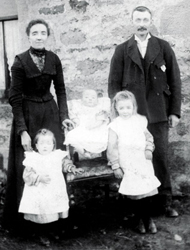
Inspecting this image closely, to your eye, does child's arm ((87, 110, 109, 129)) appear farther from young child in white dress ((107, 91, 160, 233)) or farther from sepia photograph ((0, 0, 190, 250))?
young child in white dress ((107, 91, 160, 233))

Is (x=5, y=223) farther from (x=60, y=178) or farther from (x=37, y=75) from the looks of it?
(x=37, y=75)

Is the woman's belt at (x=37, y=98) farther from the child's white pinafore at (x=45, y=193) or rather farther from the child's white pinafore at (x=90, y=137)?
the child's white pinafore at (x=45, y=193)

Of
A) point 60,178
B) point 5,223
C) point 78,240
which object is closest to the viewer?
point 60,178

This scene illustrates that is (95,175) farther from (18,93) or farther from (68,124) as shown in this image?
(18,93)

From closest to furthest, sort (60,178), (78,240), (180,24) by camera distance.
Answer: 1. (60,178)
2. (78,240)
3. (180,24)

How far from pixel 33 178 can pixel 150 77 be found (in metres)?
1.52

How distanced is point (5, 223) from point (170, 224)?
5.44 feet

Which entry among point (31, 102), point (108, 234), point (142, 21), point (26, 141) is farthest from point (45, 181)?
point (142, 21)

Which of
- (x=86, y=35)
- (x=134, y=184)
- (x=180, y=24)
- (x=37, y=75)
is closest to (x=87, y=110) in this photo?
(x=37, y=75)

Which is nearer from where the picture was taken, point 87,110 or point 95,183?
point 95,183

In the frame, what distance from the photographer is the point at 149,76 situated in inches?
153

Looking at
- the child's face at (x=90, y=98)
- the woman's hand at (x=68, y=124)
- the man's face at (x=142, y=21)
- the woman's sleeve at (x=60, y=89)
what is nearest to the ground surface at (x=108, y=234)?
→ the woman's hand at (x=68, y=124)

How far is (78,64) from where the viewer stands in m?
4.72

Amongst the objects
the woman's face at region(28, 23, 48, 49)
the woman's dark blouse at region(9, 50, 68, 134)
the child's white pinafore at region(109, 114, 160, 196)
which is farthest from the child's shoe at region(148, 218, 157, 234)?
the woman's face at region(28, 23, 48, 49)
